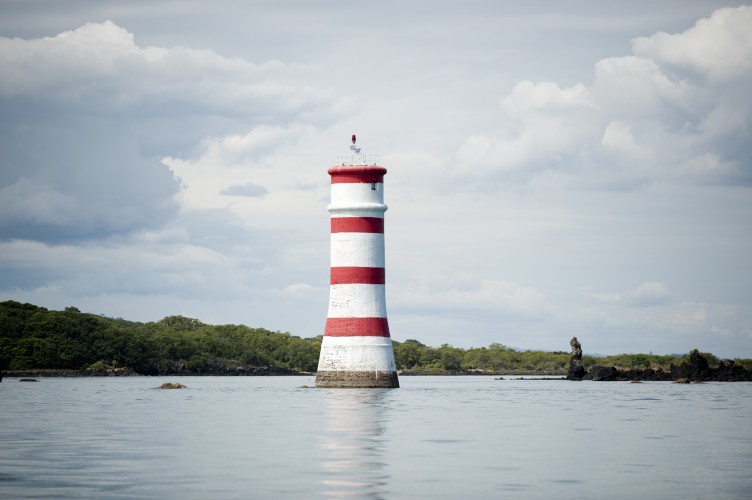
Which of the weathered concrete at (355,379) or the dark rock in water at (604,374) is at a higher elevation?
the dark rock in water at (604,374)

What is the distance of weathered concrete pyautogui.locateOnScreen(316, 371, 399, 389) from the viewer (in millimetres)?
50250

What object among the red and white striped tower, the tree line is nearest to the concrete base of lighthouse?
the red and white striped tower

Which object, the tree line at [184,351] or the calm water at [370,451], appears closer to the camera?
the calm water at [370,451]

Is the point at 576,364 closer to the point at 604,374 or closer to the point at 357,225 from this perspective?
the point at 604,374

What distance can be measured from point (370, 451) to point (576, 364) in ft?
245

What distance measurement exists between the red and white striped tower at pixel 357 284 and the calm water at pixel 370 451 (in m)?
4.45

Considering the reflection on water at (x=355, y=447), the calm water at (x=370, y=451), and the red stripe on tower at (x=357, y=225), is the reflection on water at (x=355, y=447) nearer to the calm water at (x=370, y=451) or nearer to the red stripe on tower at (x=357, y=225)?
the calm water at (x=370, y=451)

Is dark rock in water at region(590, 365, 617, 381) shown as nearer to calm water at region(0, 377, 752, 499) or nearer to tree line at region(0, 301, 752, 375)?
tree line at region(0, 301, 752, 375)

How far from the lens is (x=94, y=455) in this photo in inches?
969

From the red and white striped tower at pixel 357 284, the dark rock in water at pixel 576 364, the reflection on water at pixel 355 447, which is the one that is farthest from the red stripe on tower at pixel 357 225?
the dark rock in water at pixel 576 364

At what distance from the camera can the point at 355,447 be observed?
88.7 feet

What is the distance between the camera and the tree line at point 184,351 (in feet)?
349

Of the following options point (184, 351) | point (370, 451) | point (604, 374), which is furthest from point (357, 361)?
point (184, 351)

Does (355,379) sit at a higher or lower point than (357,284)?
lower
